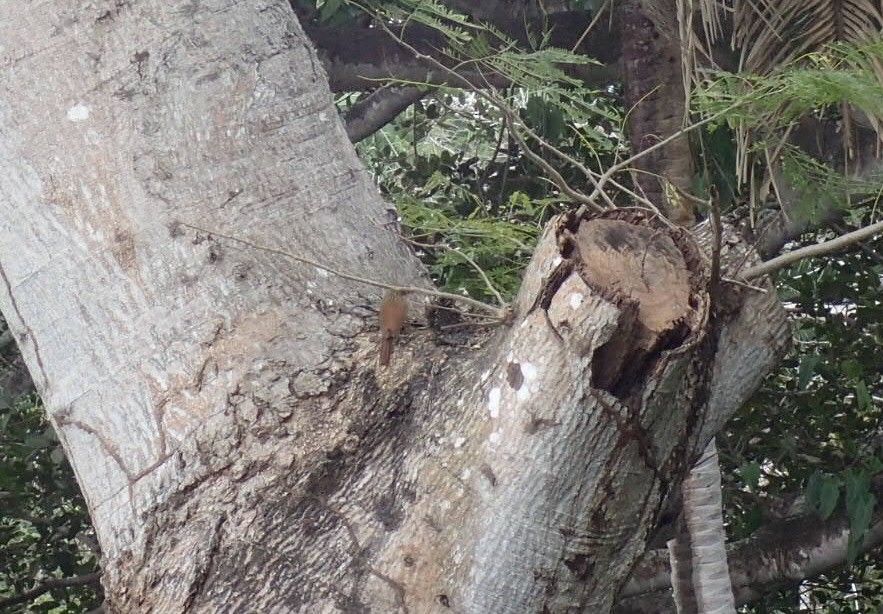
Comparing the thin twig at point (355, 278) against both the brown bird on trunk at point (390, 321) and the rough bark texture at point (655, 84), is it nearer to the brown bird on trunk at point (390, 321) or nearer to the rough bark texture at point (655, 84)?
the brown bird on trunk at point (390, 321)

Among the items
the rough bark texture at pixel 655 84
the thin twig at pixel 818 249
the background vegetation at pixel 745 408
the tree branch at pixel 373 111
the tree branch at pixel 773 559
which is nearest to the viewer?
the thin twig at pixel 818 249

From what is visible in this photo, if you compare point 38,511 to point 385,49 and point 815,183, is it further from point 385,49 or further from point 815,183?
point 815,183

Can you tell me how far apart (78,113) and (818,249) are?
89 centimetres

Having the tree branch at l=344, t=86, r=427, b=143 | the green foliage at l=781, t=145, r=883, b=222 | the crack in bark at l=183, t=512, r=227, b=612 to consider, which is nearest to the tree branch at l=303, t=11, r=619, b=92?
the tree branch at l=344, t=86, r=427, b=143

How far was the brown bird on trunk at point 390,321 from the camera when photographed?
1203 millimetres

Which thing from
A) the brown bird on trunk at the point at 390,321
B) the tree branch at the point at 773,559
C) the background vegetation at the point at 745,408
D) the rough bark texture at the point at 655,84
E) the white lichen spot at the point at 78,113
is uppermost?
the white lichen spot at the point at 78,113

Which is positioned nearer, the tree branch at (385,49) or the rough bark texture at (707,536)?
the rough bark texture at (707,536)

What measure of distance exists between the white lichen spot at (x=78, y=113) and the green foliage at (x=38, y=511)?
64.8 inches

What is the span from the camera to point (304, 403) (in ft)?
3.78

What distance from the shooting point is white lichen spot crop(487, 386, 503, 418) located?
3.52 ft

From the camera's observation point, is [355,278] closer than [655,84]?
Yes

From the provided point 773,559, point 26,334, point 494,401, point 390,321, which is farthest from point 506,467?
point 773,559

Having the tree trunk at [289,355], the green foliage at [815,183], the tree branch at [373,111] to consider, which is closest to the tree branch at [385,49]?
the tree branch at [373,111]

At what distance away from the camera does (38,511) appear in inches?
118
